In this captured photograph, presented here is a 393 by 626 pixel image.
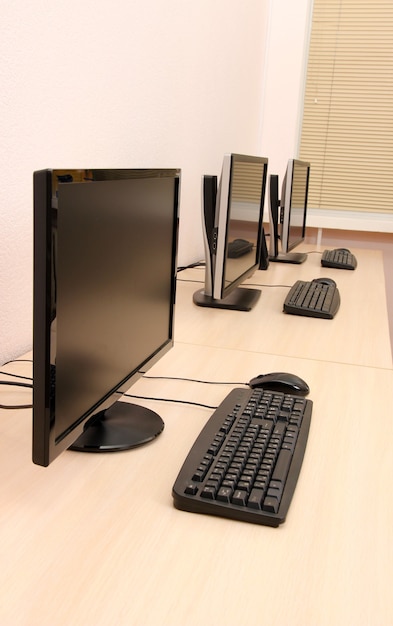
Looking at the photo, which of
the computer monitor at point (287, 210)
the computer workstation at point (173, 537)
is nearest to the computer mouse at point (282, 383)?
the computer workstation at point (173, 537)

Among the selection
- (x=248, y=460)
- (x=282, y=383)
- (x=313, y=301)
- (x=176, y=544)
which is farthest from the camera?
(x=313, y=301)

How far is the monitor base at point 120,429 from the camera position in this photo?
0.88m

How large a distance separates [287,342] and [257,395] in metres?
0.45

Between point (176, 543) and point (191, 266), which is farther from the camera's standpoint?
point (191, 266)

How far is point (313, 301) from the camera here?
1.81 metres

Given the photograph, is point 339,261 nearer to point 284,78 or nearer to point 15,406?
point 284,78

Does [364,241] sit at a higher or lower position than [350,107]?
lower

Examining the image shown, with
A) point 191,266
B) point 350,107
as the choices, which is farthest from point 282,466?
point 350,107

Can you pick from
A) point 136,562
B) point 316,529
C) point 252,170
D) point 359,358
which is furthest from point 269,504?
point 252,170

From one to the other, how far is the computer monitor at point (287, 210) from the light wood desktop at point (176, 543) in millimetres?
1522

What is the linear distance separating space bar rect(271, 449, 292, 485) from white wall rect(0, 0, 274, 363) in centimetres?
59

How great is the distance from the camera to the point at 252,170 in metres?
1.72

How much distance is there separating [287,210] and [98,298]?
1742 mm

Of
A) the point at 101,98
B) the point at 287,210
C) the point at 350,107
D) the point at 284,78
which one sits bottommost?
the point at 287,210
